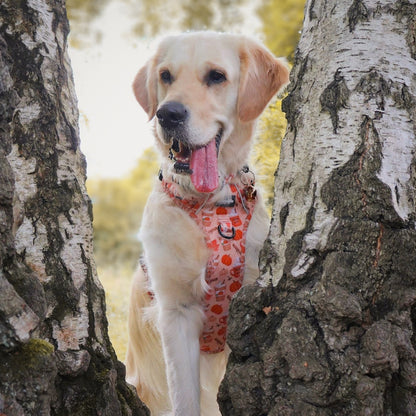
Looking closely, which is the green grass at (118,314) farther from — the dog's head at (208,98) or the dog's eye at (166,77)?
the dog's eye at (166,77)

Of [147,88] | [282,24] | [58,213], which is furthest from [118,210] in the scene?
[58,213]

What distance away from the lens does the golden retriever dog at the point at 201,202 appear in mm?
2549

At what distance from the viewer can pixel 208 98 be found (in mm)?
2703

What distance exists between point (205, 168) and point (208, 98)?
366 millimetres

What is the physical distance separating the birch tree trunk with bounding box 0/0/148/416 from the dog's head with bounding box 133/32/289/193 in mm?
690

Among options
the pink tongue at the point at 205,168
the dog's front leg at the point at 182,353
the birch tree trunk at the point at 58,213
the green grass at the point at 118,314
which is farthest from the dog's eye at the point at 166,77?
the green grass at the point at 118,314

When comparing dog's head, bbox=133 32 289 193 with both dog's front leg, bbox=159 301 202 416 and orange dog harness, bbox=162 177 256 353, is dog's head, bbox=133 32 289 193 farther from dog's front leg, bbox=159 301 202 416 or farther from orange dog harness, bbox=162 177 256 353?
dog's front leg, bbox=159 301 202 416

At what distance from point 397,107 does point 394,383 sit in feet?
2.84

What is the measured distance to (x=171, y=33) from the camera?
305 centimetres

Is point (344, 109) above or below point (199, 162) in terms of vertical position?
below

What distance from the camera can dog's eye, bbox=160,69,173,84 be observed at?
287 centimetres

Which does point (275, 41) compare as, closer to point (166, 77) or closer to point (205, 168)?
point (166, 77)

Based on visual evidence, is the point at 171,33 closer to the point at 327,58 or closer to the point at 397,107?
the point at 327,58

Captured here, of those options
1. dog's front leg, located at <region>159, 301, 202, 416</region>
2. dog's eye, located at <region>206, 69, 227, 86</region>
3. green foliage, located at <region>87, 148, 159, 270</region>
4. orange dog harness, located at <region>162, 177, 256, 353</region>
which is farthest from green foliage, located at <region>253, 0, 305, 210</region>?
green foliage, located at <region>87, 148, 159, 270</region>
